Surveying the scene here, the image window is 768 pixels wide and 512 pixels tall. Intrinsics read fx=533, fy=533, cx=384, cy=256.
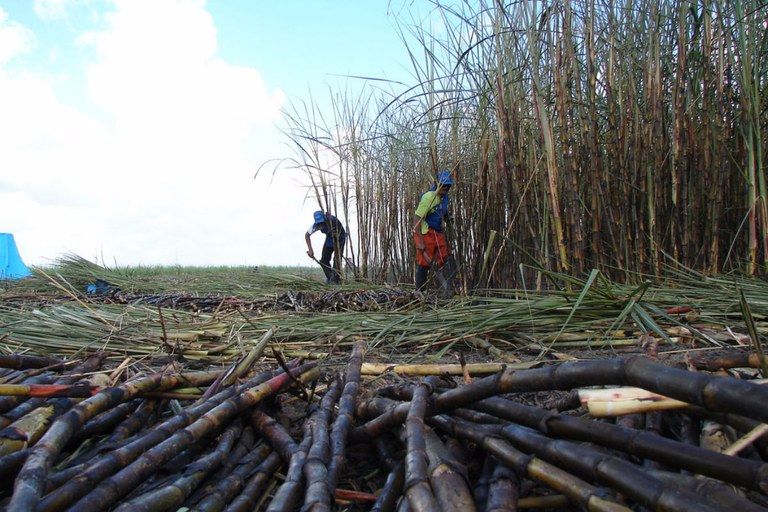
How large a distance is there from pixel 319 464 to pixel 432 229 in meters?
4.08

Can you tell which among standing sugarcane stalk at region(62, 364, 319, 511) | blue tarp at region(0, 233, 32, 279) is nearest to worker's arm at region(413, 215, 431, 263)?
standing sugarcane stalk at region(62, 364, 319, 511)

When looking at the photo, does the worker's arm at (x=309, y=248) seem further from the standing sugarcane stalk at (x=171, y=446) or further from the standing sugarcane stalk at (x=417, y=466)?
the standing sugarcane stalk at (x=417, y=466)

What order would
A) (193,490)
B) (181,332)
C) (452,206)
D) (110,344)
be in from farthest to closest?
(452,206) → (181,332) → (110,344) → (193,490)

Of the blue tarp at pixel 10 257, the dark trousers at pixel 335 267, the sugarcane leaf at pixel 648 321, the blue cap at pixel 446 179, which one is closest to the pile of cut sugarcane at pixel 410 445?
the sugarcane leaf at pixel 648 321

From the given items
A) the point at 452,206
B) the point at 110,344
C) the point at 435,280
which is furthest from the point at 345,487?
the point at 435,280

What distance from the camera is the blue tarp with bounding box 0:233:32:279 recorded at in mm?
9136

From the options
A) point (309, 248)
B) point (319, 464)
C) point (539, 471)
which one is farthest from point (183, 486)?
point (309, 248)

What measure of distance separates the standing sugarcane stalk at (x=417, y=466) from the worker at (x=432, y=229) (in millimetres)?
3484

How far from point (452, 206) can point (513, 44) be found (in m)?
1.85

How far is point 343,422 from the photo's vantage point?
3.66 feet

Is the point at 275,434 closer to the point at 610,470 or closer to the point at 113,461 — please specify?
the point at 113,461

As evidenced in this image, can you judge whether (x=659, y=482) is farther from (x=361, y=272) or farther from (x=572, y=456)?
(x=361, y=272)

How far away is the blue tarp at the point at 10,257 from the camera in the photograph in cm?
914

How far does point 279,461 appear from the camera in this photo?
1.09 meters
